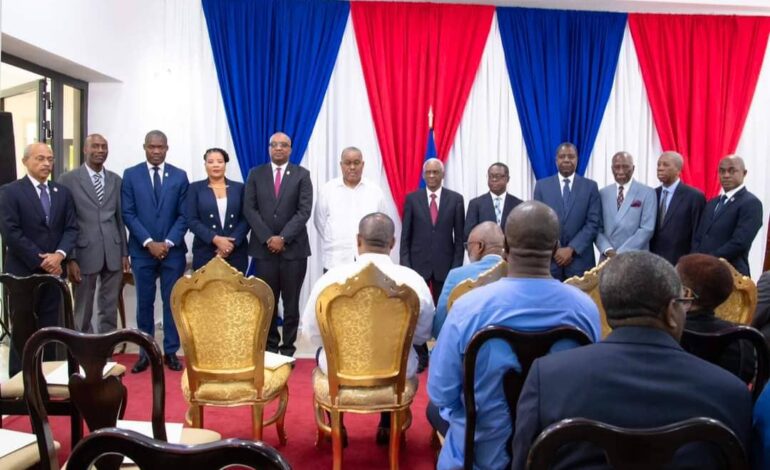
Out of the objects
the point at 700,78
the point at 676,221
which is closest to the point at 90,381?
the point at 676,221

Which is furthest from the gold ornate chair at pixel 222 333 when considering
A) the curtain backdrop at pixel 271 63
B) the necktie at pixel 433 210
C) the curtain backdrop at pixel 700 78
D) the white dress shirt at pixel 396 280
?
the curtain backdrop at pixel 700 78

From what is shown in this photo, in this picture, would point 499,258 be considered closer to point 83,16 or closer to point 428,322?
point 428,322

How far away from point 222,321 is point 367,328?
68cm

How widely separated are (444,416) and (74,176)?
→ 145 inches

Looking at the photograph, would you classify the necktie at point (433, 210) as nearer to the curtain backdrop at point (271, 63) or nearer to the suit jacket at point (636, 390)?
the curtain backdrop at point (271, 63)

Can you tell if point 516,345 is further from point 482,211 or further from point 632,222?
point 632,222

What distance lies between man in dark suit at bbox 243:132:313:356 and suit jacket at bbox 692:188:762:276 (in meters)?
3.15

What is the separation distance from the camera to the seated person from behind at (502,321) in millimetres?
2010

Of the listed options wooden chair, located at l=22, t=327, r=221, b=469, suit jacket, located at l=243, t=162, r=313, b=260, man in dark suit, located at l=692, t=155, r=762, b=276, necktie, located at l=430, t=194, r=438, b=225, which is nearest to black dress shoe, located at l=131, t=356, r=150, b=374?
suit jacket, located at l=243, t=162, r=313, b=260

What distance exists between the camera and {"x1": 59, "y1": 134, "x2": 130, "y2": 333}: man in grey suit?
4910mm

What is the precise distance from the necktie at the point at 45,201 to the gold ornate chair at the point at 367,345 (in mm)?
2624

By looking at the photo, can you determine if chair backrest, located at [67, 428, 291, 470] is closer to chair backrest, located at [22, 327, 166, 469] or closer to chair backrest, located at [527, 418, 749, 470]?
chair backrest, located at [527, 418, 749, 470]

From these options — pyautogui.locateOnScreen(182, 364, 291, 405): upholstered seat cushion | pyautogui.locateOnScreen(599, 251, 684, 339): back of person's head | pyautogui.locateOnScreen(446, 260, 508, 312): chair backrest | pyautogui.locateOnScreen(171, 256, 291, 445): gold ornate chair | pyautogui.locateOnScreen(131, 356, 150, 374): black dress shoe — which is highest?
pyautogui.locateOnScreen(599, 251, 684, 339): back of person's head

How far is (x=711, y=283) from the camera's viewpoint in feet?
7.75
